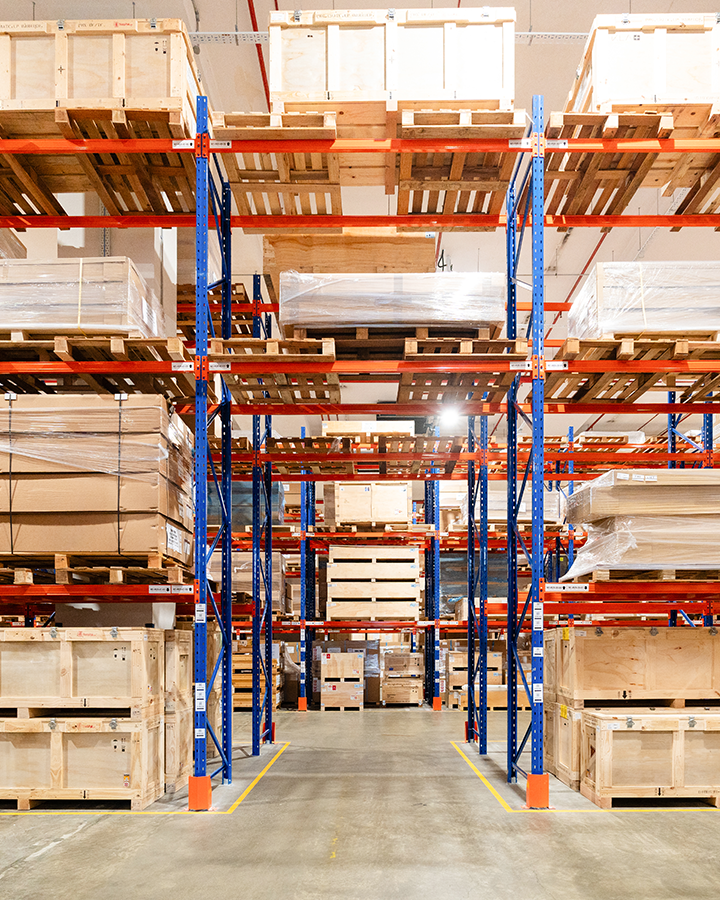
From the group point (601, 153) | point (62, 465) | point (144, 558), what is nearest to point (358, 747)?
point (144, 558)

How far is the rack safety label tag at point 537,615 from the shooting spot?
21.2ft

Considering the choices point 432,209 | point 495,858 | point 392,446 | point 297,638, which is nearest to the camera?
point 495,858

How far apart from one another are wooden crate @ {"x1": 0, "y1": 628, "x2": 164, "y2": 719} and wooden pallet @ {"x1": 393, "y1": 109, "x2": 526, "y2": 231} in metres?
4.87

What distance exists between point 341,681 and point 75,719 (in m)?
7.82

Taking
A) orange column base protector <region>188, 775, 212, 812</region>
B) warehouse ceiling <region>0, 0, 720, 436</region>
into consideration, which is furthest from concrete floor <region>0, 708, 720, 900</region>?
warehouse ceiling <region>0, 0, 720, 436</region>

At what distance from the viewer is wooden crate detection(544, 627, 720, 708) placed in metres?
7.14

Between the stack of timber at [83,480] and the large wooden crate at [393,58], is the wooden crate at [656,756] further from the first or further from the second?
the large wooden crate at [393,58]

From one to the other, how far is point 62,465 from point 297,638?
1031cm

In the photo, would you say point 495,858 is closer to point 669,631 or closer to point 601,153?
point 669,631

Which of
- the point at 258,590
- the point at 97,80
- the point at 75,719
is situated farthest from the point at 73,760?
the point at 97,80

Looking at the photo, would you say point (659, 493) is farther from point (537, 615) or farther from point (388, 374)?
point (388, 374)

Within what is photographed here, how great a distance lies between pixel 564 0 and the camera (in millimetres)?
8875

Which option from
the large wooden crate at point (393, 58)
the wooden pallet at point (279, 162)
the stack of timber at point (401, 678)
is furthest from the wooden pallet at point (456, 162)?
the stack of timber at point (401, 678)

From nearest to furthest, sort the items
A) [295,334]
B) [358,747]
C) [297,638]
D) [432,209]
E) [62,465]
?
[62,465] < [295,334] < [432,209] < [358,747] < [297,638]
